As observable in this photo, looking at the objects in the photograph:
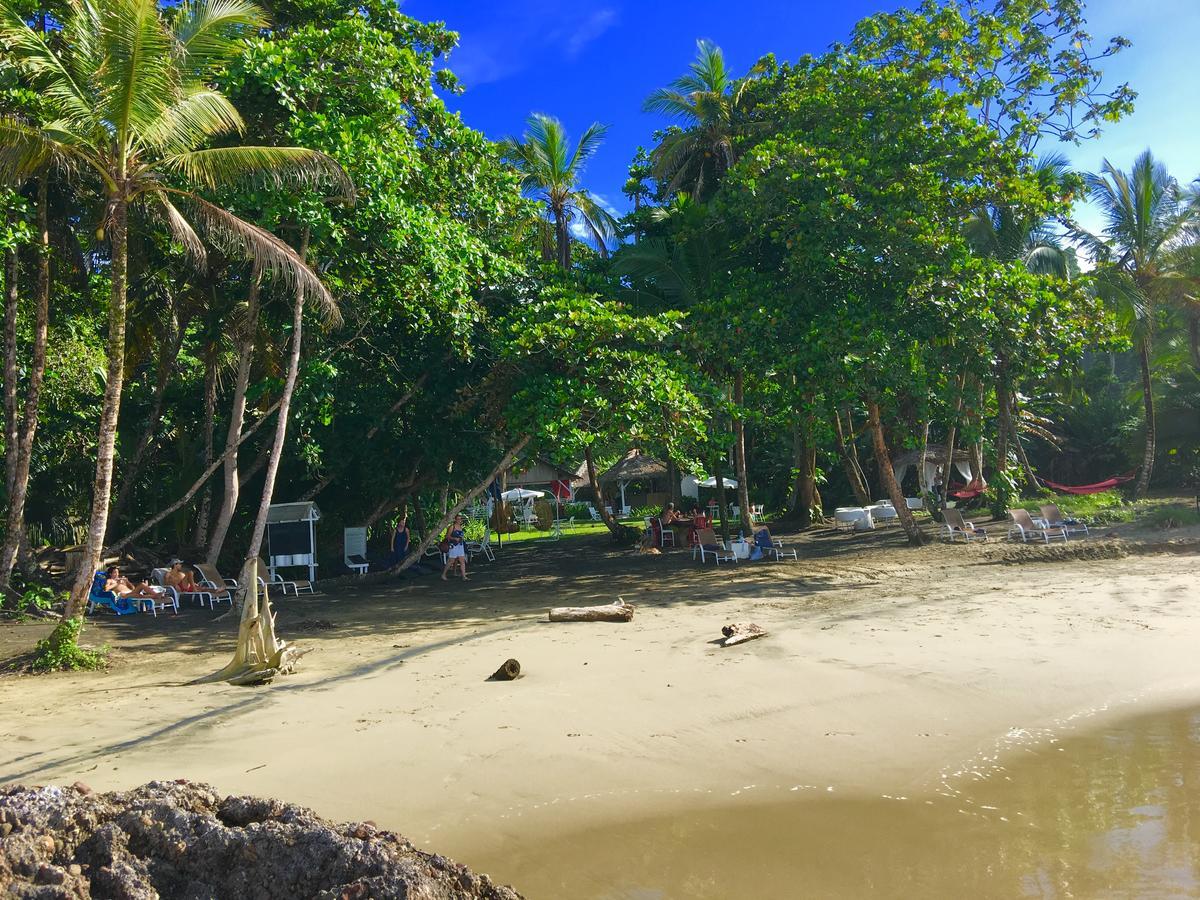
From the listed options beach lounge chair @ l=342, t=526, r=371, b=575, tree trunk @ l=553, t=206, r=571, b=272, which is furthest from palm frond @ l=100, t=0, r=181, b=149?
tree trunk @ l=553, t=206, r=571, b=272

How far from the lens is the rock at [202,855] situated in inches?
137

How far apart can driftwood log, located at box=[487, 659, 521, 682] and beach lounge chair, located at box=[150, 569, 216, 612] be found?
7.49 m

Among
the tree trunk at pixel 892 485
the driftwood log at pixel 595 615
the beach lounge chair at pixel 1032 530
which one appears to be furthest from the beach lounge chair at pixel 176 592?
the beach lounge chair at pixel 1032 530

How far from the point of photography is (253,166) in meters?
9.99

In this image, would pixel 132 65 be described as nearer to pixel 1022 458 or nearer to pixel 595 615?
pixel 595 615

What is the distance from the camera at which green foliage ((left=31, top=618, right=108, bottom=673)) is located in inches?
341

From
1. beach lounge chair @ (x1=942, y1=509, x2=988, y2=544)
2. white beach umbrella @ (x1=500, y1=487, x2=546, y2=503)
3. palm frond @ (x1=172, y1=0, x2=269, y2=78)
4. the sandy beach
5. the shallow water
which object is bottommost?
the shallow water

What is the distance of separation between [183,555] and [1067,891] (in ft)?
49.3

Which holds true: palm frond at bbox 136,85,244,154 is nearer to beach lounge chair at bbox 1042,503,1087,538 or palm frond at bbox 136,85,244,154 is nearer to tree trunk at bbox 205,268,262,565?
tree trunk at bbox 205,268,262,565

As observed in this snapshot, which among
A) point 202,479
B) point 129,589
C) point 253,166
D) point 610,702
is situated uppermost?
point 253,166

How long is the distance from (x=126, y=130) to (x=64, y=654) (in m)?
5.20

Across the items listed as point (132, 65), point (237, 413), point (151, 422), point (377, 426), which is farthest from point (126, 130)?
point (377, 426)

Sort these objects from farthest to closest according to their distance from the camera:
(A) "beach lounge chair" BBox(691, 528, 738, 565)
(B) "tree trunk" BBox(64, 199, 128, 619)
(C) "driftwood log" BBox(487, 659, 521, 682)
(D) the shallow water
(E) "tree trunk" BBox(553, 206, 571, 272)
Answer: (E) "tree trunk" BBox(553, 206, 571, 272) → (A) "beach lounge chair" BBox(691, 528, 738, 565) → (B) "tree trunk" BBox(64, 199, 128, 619) → (C) "driftwood log" BBox(487, 659, 521, 682) → (D) the shallow water

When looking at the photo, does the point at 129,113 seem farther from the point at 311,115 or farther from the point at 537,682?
the point at 537,682
